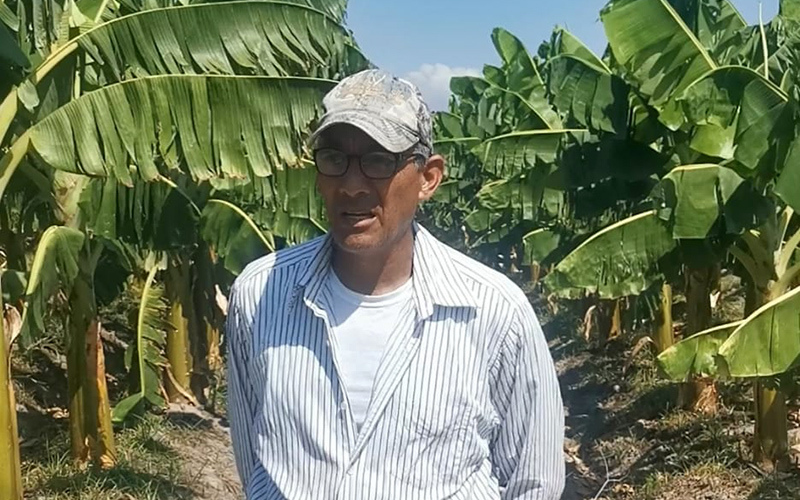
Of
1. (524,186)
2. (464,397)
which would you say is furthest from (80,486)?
(464,397)

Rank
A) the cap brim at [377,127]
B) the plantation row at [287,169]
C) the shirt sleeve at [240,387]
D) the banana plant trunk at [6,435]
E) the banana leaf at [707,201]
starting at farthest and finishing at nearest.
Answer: the banana leaf at [707,201] → the banana plant trunk at [6,435] → the plantation row at [287,169] → the shirt sleeve at [240,387] → the cap brim at [377,127]

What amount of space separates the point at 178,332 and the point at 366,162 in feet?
25.8

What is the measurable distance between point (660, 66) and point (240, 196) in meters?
3.17

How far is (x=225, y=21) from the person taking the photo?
4.18m

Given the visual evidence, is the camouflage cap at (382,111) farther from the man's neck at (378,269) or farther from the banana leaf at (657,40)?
the banana leaf at (657,40)

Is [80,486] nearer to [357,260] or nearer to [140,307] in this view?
[140,307]

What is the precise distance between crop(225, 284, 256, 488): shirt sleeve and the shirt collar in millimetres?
178

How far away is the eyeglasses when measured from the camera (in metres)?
1.81

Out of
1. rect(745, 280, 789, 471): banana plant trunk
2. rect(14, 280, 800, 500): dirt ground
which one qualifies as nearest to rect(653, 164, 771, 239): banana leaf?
rect(745, 280, 789, 471): banana plant trunk

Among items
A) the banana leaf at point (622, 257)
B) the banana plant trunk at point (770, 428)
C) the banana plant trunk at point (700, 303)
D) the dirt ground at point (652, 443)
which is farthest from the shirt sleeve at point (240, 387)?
the banana plant trunk at point (700, 303)

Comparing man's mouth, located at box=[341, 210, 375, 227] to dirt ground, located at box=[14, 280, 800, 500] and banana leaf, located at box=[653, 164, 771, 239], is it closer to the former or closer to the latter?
banana leaf, located at box=[653, 164, 771, 239]

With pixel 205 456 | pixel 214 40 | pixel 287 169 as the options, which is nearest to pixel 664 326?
pixel 205 456

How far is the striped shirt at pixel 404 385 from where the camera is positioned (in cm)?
185

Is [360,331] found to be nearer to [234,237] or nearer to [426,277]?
[426,277]
